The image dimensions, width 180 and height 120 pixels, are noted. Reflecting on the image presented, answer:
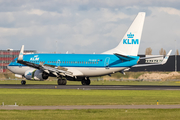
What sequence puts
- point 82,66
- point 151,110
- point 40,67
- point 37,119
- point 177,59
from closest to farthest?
point 37,119 → point 151,110 → point 40,67 → point 82,66 → point 177,59

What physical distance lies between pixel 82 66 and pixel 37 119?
148 ft

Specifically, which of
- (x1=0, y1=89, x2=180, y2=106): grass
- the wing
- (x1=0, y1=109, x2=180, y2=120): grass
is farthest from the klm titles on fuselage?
(x1=0, y1=109, x2=180, y2=120): grass

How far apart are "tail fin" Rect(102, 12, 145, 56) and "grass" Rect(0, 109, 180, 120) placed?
41.0 m

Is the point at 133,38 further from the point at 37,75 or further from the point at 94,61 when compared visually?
the point at 37,75

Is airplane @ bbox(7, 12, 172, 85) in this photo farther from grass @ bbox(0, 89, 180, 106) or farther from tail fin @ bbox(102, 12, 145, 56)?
grass @ bbox(0, 89, 180, 106)

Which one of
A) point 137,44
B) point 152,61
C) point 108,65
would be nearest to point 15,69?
point 108,65

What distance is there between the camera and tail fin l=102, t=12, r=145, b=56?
65750 mm

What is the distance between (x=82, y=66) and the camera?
2598 inches

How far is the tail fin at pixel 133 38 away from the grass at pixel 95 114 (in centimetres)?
4096

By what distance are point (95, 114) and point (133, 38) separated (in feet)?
146

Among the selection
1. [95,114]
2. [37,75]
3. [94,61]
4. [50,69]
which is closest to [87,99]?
[95,114]

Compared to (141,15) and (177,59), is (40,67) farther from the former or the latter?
(177,59)

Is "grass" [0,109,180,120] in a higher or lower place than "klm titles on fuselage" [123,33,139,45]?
lower

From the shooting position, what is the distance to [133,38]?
218ft
